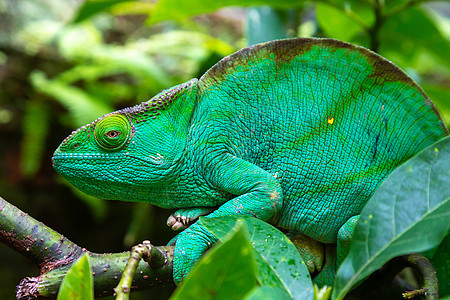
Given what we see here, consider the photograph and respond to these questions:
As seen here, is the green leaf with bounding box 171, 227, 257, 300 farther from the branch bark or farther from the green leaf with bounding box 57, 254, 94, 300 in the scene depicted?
the branch bark

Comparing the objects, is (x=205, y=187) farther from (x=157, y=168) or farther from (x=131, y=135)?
(x=131, y=135)

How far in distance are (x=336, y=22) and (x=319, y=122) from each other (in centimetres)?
105

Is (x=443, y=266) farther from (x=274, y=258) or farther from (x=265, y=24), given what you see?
(x=265, y=24)

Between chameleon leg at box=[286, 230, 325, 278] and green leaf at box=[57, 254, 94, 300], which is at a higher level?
green leaf at box=[57, 254, 94, 300]

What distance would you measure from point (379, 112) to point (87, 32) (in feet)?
10.2

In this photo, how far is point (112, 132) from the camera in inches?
48.2

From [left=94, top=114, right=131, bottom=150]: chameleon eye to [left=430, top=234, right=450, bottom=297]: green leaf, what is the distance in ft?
3.22

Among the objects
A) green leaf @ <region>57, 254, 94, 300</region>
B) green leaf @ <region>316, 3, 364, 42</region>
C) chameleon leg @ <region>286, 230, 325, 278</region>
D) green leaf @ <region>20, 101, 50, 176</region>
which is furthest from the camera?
green leaf @ <region>20, 101, 50, 176</region>

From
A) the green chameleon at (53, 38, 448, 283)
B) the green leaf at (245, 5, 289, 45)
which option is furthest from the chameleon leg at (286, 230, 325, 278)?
the green leaf at (245, 5, 289, 45)

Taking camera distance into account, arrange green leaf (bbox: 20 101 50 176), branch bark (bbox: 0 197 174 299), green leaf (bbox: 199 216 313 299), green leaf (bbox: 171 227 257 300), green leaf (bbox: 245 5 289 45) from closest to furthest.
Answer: green leaf (bbox: 171 227 257 300)
green leaf (bbox: 199 216 313 299)
branch bark (bbox: 0 197 174 299)
green leaf (bbox: 245 5 289 45)
green leaf (bbox: 20 101 50 176)

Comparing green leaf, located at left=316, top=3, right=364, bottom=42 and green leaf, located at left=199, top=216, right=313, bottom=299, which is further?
green leaf, located at left=316, top=3, right=364, bottom=42

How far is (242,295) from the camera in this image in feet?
1.98

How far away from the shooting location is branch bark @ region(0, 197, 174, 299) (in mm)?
1041

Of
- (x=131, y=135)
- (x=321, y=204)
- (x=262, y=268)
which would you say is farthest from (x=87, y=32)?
(x=262, y=268)
